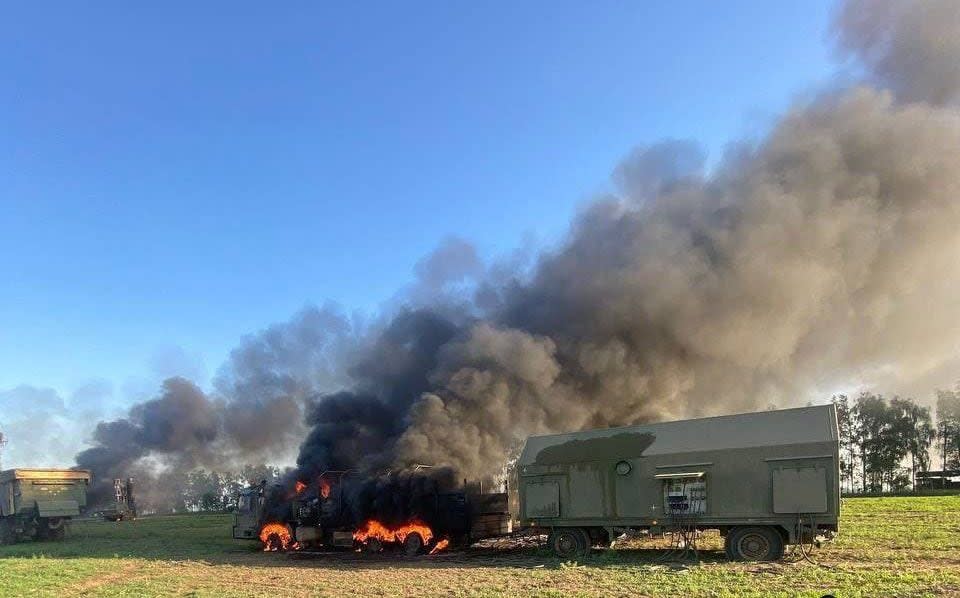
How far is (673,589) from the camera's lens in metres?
13.8

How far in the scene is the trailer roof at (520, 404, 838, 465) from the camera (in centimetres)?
1773

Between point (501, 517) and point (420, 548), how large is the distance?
2983mm

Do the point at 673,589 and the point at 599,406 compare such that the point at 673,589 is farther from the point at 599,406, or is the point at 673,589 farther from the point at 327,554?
the point at 599,406

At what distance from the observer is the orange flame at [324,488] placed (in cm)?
2853

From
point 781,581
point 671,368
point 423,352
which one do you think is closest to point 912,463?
point 671,368

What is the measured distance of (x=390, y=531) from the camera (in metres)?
24.8

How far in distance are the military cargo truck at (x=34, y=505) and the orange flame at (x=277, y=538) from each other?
48.5 feet

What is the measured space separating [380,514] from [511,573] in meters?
8.95

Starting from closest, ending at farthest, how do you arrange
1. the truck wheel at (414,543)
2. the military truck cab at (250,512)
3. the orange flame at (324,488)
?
1. the truck wheel at (414,543)
2. the orange flame at (324,488)
3. the military truck cab at (250,512)

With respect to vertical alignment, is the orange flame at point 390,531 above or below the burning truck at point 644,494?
below

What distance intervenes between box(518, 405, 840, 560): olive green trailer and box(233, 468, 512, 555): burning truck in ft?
9.58

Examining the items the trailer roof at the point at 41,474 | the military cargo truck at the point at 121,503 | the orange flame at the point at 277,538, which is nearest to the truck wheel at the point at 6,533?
the trailer roof at the point at 41,474

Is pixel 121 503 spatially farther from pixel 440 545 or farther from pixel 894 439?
pixel 894 439

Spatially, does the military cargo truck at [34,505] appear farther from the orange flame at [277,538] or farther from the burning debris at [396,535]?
the burning debris at [396,535]
